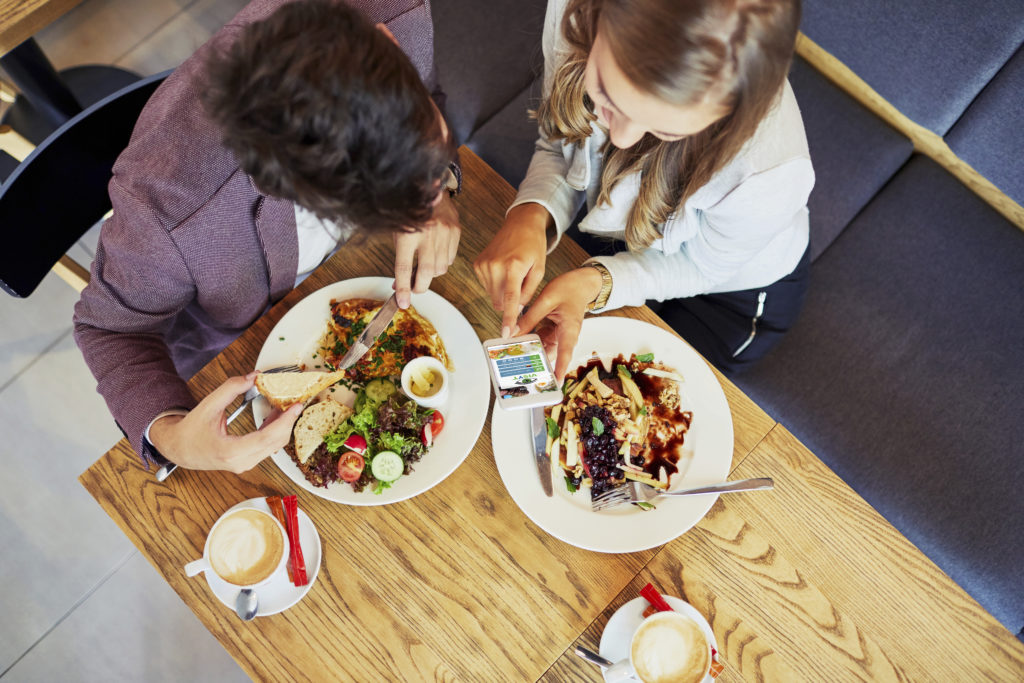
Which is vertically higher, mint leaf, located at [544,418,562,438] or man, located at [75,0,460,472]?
man, located at [75,0,460,472]

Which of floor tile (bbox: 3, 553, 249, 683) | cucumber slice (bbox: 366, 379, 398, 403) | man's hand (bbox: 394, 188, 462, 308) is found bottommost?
floor tile (bbox: 3, 553, 249, 683)

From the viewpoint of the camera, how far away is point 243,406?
1.22 metres

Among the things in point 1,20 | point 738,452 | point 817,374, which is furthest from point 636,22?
point 1,20

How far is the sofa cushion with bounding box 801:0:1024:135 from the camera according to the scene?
1.71 metres

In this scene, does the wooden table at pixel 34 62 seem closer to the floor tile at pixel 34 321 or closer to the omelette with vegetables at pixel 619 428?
the floor tile at pixel 34 321

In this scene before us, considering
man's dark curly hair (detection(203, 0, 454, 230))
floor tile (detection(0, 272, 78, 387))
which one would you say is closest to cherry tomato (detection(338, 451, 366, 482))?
man's dark curly hair (detection(203, 0, 454, 230))

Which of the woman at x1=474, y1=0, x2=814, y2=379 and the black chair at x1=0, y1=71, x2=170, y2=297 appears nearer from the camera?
the woman at x1=474, y1=0, x2=814, y2=379

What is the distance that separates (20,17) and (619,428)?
1876 mm

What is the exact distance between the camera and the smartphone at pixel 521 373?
44.4 inches

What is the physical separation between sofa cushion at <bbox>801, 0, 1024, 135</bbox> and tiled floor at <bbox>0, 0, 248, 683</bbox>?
9.17 feet

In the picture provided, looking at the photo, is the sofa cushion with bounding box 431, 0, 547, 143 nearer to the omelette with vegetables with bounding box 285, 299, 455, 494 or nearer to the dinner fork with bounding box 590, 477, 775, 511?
the omelette with vegetables with bounding box 285, 299, 455, 494

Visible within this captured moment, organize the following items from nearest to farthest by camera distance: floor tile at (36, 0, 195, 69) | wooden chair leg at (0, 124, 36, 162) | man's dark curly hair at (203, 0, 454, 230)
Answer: man's dark curly hair at (203, 0, 454, 230) < wooden chair leg at (0, 124, 36, 162) < floor tile at (36, 0, 195, 69)

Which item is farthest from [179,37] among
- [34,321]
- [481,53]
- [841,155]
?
[841,155]

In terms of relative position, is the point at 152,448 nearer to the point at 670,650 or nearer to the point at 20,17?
the point at 670,650
